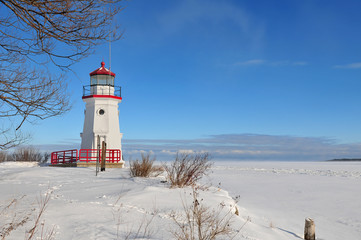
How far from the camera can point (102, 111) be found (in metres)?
22.9

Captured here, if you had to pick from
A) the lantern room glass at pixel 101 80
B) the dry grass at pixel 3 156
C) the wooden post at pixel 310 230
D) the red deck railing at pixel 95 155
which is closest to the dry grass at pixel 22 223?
the wooden post at pixel 310 230

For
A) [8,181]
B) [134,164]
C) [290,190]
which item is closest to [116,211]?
[134,164]

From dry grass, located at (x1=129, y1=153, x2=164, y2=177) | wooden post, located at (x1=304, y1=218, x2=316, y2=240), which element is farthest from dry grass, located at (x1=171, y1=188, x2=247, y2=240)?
dry grass, located at (x1=129, y1=153, x2=164, y2=177)

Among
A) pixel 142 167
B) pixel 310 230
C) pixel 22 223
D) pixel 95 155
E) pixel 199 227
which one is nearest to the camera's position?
pixel 199 227

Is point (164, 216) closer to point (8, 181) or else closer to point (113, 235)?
point (113, 235)

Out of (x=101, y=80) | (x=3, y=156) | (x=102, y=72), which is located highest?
(x=102, y=72)

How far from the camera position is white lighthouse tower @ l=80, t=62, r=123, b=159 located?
2286 centimetres

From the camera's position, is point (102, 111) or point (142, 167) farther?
point (102, 111)

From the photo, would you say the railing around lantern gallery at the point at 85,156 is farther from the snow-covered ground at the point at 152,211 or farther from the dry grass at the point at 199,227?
the dry grass at the point at 199,227

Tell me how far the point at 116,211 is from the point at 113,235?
138 centimetres

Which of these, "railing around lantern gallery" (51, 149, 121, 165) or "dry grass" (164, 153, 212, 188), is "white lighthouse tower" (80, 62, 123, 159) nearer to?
"railing around lantern gallery" (51, 149, 121, 165)

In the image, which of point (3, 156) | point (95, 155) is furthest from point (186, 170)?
point (3, 156)

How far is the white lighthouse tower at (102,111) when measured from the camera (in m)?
22.9

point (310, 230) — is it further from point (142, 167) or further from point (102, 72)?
point (102, 72)
